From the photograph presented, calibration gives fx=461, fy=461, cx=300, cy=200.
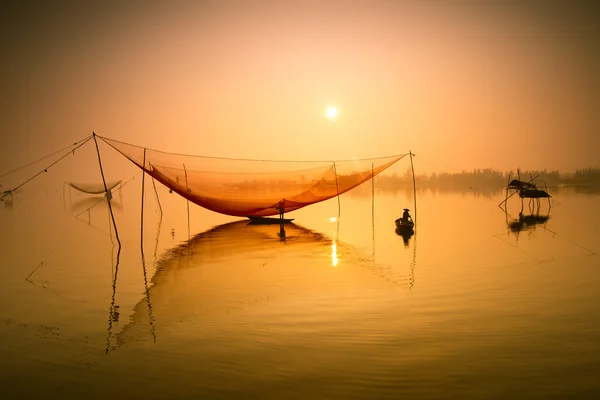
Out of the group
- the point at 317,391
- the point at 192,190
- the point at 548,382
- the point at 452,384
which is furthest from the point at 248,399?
the point at 192,190

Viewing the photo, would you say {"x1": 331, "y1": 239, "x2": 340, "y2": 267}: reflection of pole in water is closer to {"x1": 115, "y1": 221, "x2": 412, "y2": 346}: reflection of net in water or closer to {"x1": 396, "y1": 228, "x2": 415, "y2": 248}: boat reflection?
{"x1": 115, "y1": 221, "x2": 412, "y2": 346}: reflection of net in water

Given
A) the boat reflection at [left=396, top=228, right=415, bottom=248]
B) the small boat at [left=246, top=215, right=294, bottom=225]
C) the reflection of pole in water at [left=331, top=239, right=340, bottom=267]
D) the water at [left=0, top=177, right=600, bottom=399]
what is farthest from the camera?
the small boat at [left=246, top=215, right=294, bottom=225]

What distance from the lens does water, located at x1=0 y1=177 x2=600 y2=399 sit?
4.88m

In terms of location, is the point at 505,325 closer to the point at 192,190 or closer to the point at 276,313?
the point at 276,313

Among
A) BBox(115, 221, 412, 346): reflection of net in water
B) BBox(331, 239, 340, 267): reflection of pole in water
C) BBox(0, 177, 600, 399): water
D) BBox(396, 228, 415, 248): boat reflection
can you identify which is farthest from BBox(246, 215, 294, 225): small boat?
BBox(0, 177, 600, 399): water

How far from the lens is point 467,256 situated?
1338 centimetres

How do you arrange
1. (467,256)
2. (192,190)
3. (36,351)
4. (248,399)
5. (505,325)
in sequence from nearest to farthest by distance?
(248,399)
(36,351)
(505,325)
(467,256)
(192,190)

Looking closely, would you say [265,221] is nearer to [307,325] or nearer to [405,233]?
[405,233]

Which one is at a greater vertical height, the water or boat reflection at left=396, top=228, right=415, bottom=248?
boat reflection at left=396, top=228, right=415, bottom=248

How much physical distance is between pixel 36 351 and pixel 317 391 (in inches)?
154

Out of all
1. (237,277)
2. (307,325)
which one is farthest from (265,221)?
(307,325)

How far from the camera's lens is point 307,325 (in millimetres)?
6918

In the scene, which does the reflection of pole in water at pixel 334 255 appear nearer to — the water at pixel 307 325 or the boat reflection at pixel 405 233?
the water at pixel 307 325

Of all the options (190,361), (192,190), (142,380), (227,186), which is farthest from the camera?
(227,186)
